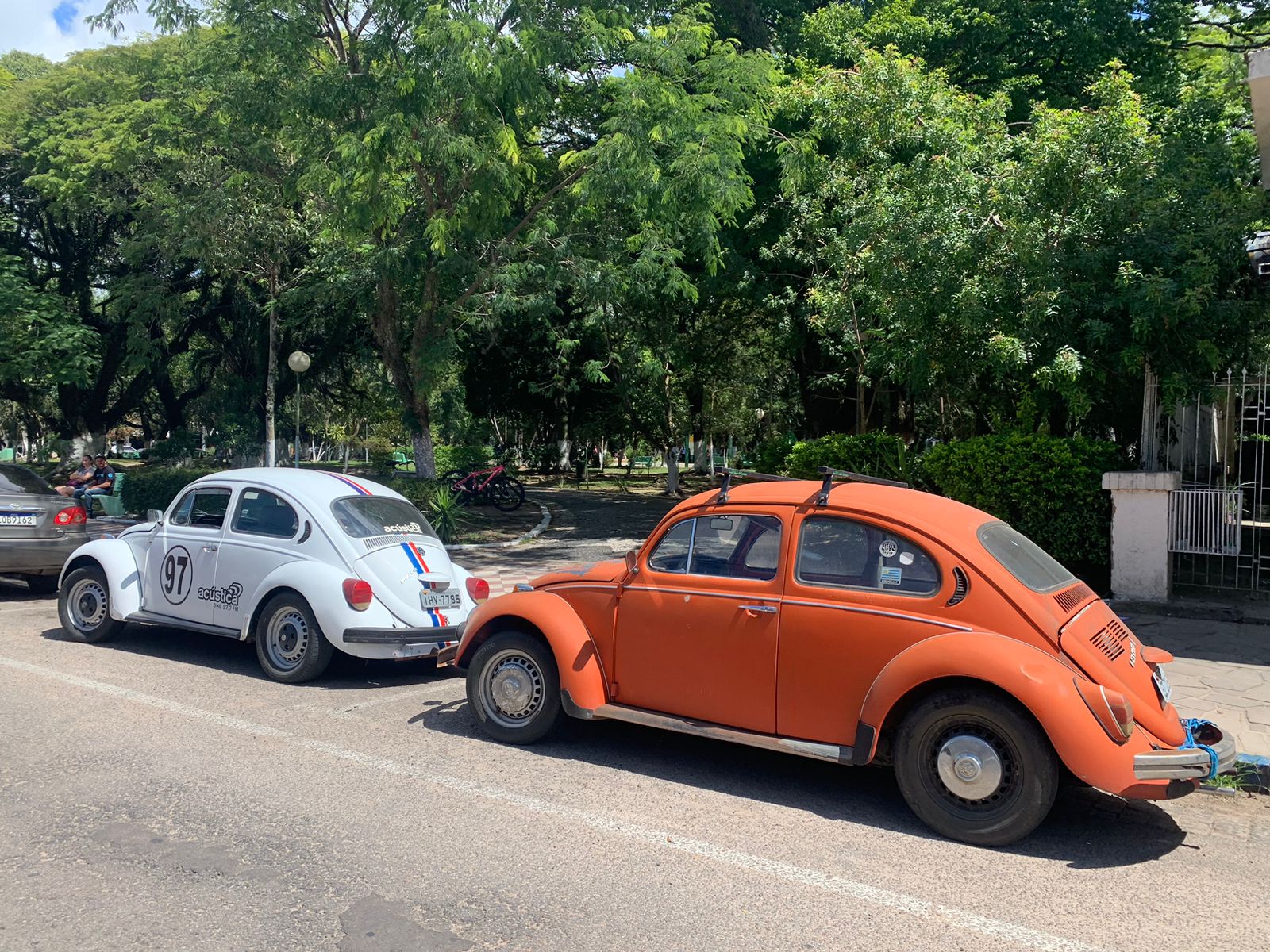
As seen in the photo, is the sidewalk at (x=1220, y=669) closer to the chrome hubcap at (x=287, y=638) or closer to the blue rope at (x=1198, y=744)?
the blue rope at (x=1198, y=744)

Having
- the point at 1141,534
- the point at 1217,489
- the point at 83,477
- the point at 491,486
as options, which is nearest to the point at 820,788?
the point at 1141,534

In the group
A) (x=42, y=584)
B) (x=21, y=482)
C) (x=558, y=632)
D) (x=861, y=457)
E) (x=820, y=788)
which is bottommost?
(x=820, y=788)

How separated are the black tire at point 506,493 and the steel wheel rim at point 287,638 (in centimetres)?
1548

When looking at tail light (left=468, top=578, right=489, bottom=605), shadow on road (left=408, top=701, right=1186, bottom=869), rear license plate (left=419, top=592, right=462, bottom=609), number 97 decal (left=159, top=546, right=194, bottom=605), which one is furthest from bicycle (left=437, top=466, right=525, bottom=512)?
shadow on road (left=408, top=701, right=1186, bottom=869)

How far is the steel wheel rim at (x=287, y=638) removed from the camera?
7.83 meters

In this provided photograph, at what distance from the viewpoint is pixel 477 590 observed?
27.7ft

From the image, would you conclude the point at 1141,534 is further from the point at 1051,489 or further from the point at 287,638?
the point at 287,638

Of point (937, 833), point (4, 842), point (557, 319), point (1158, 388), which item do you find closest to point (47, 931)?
point (4, 842)

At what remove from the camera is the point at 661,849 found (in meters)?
4.68

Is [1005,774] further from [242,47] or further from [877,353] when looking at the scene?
[242,47]

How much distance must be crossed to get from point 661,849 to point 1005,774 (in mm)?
1667

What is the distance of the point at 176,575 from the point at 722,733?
542 centimetres

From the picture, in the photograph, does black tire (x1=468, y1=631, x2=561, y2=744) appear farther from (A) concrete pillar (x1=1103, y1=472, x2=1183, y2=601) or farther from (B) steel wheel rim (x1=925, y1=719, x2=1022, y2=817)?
(A) concrete pillar (x1=1103, y1=472, x2=1183, y2=601)

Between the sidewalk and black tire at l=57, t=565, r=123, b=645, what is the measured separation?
8771mm
